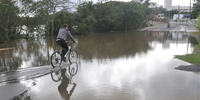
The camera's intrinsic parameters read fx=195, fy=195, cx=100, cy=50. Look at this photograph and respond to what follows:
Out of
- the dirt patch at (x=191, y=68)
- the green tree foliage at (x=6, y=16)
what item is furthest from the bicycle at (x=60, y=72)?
the green tree foliage at (x=6, y=16)

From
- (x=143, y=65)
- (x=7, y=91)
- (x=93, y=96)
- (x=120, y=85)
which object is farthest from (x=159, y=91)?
(x=7, y=91)

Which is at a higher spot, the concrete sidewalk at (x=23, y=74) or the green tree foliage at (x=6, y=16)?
the green tree foliage at (x=6, y=16)

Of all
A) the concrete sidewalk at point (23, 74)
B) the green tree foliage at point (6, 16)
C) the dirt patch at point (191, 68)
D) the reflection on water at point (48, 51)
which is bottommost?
the dirt patch at point (191, 68)

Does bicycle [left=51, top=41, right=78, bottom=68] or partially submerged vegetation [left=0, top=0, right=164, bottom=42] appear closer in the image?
bicycle [left=51, top=41, right=78, bottom=68]

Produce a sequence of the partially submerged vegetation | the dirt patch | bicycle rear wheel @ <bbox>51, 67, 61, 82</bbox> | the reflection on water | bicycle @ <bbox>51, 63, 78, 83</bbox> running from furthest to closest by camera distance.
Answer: the partially submerged vegetation → the reflection on water → the dirt patch → bicycle @ <bbox>51, 63, 78, 83</bbox> → bicycle rear wheel @ <bbox>51, 67, 61, 82</bbox>

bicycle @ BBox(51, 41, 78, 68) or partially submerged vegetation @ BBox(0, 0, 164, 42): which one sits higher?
partially submerged vegetation @ BBox(0, 0, 164, 42)

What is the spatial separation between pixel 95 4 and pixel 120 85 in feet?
88.0

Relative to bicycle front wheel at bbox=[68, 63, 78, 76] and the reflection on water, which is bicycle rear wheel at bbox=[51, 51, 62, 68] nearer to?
bicycle front wheel at bbox=[68, 63, 78, 76]

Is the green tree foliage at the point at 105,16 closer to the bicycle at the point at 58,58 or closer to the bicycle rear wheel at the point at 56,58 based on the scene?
the bicycle at the point at 58,58

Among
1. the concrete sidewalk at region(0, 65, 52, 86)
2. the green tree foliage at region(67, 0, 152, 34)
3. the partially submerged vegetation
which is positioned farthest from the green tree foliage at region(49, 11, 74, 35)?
the concrete sidewalk at region(0, 65, 52, 86)

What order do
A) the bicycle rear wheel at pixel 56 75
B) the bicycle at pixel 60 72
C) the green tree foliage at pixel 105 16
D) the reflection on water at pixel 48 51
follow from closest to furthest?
the bicycle rear wheel at pixel 56 75 < the bicycle at pixel 60 72 < the reflection on water at pixel 48 51 < the green tree foliage at pixel 105 16

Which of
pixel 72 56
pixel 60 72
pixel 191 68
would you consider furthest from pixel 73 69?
pixel 191 68

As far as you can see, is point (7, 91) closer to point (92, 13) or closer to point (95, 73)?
point (95, 73)

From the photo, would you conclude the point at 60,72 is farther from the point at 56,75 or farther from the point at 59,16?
the point at 59,16
